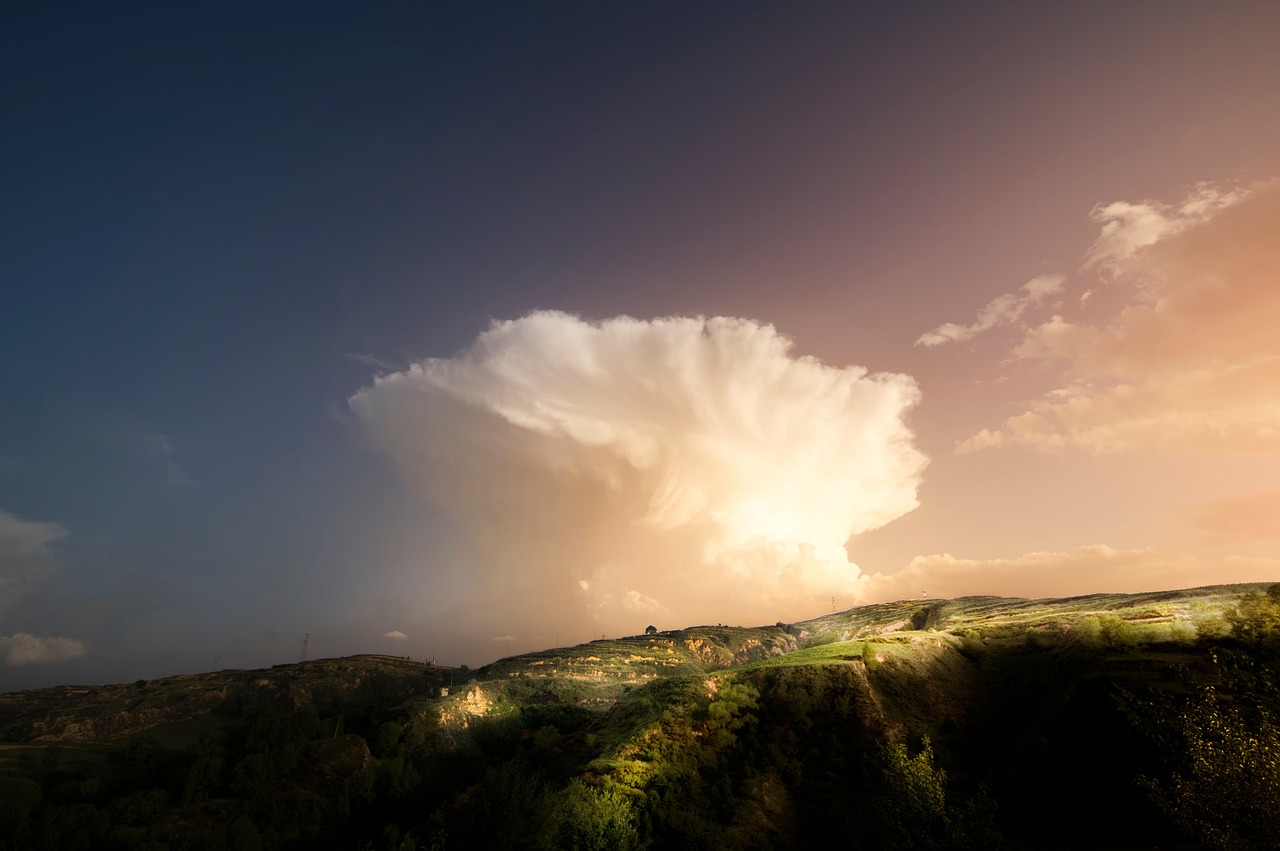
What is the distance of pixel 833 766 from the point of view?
64.4 meters

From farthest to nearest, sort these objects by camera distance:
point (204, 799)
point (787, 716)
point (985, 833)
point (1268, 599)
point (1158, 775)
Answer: point (204, 799) → point (787, 716) → point (1268, 599) → point (1158, 775) → point (985, 833)

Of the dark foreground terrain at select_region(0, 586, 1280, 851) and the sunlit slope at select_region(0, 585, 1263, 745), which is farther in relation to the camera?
the sunlit slope at select_region(0, 585, 1263, 745)

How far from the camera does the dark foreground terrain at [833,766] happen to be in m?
44.2

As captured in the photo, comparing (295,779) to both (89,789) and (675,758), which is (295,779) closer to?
(89,789)

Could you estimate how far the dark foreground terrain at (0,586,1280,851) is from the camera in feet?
145

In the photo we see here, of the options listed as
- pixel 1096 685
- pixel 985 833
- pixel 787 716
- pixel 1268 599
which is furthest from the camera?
pixel 787 716

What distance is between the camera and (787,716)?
74.1 m

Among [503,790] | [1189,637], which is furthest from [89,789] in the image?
[1189,637]

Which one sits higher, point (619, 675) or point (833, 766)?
point (833, 766)

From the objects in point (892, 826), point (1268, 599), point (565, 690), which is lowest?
point (565, 690)

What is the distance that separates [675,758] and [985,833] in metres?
35.0

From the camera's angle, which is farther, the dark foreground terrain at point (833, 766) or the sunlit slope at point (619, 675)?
the sunlit slope at point (619, 675)

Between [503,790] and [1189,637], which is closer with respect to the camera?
[503,790]

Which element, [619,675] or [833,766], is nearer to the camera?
[833,766]
